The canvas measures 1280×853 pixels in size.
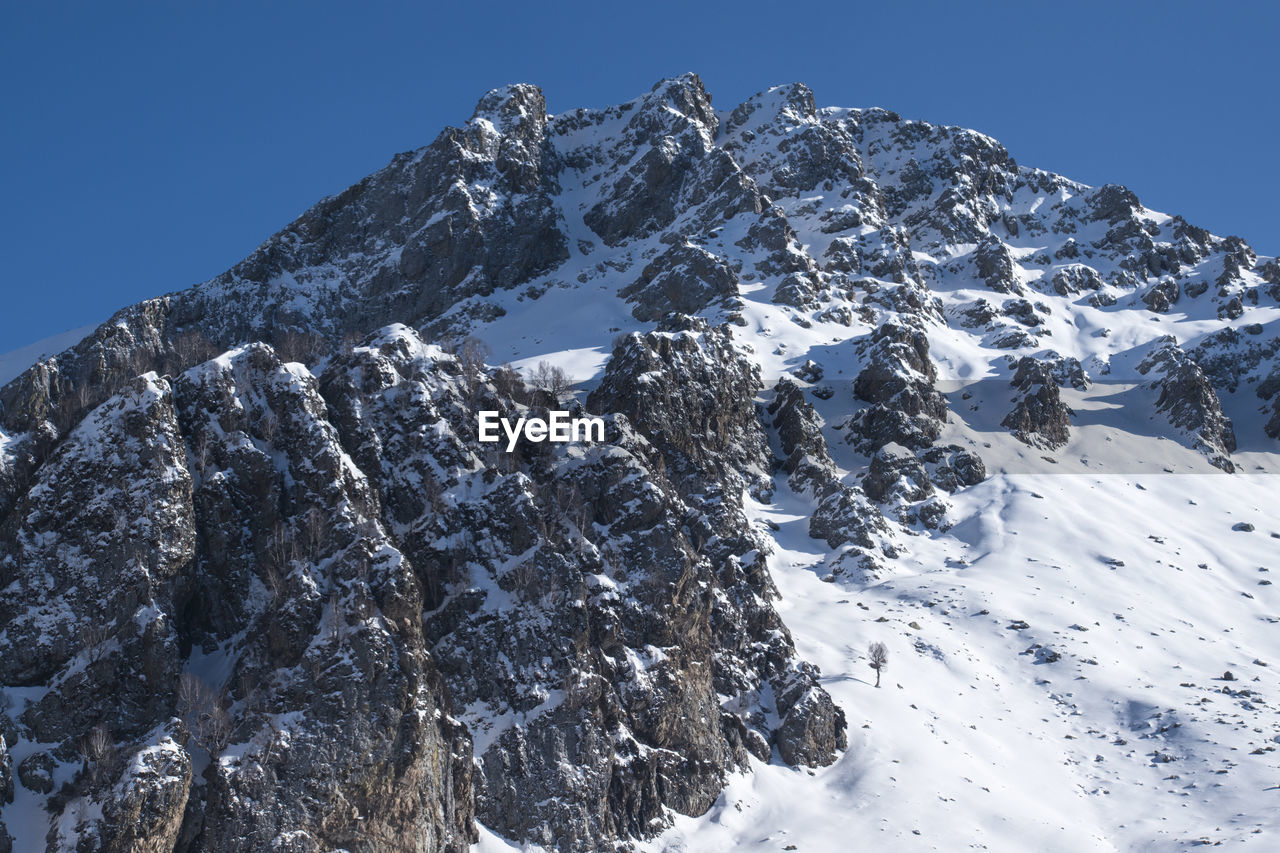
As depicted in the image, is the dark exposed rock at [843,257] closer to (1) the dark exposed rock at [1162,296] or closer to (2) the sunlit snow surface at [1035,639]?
(2) the sunlit snow surface at [1035,639]

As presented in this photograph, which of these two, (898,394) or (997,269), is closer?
(898,394)

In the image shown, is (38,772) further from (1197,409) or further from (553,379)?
(1197,409)

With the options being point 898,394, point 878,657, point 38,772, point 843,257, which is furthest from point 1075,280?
point 38,772

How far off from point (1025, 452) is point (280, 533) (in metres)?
95.1

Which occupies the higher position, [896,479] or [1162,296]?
[1162,296]

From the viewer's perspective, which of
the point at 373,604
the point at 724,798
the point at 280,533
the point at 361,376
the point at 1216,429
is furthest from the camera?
the point at 1216,429

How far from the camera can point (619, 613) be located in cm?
6794

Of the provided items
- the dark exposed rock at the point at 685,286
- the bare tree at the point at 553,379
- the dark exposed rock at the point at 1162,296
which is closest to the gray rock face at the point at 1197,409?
the dark exposed rock at the point at 1162,296

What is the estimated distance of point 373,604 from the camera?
2233 inches

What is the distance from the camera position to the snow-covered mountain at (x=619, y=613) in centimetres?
5334

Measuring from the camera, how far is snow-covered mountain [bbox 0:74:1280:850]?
5334 cm

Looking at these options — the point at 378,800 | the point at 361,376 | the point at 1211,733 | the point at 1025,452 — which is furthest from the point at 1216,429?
the point at 378,800

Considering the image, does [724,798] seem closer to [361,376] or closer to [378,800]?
[378,800]

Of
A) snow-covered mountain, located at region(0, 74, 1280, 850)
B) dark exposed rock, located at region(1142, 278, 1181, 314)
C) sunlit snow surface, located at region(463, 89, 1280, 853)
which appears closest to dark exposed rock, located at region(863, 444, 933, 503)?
snow-covered mountain, located at region(0, 74, 1280, 850)
